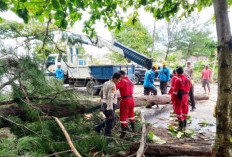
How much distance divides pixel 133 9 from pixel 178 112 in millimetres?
2910

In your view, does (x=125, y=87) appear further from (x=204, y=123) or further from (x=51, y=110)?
(x=204, y=123)

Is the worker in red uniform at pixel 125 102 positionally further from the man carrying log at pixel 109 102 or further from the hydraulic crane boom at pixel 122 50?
the hydraulic crane boom at pixel 122 50

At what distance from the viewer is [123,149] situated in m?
2.80

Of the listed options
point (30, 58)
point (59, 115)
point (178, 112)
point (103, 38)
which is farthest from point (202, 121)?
point (103, 38)

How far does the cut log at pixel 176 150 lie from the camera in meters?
2.60

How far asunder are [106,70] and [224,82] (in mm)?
6663

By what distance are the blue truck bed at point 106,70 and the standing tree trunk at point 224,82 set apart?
20.8 ft

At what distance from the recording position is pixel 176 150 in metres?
2.67

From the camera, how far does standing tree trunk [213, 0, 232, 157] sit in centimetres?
171

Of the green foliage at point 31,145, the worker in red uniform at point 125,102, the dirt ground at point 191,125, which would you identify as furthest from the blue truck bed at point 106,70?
the green foliage at point 31,145

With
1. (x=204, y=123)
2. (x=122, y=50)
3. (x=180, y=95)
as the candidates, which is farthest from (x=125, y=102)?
(x=122, y=50)

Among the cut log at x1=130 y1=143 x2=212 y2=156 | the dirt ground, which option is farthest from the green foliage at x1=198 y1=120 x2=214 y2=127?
the cut log at x1=130 y1=143 x2=212 y2=156

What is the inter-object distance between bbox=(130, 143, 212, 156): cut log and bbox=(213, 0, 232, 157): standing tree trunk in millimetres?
799

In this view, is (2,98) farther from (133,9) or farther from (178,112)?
(178,112)
